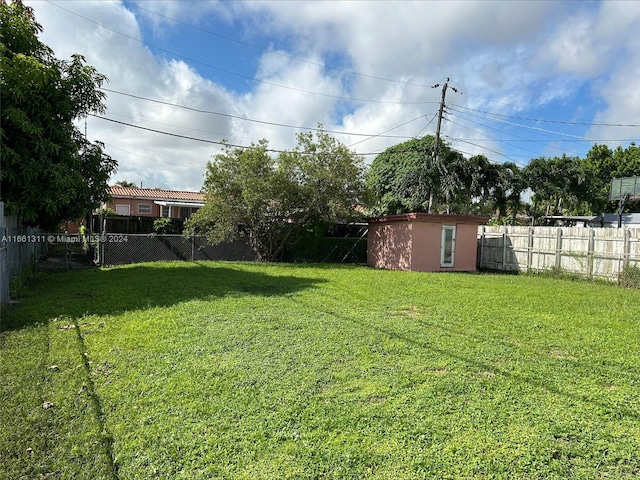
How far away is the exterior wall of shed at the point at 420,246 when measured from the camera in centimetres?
1388

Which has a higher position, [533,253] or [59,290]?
[533,253]

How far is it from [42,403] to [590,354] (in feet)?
18.8

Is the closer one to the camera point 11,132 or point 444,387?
point 444,387

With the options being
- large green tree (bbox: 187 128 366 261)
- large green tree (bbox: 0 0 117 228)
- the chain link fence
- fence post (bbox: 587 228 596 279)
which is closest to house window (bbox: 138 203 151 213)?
the chain link fence

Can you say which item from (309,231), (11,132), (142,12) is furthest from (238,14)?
(309,231)

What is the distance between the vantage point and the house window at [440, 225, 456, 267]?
1428 cm

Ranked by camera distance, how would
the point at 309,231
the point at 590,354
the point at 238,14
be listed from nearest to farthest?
the point at 590,354
the point at 238,14
the point at 309,231

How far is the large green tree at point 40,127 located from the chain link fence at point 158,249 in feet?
13.1

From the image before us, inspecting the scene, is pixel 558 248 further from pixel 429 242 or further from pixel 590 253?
pixel 429 242

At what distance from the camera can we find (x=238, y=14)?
11.1 meters

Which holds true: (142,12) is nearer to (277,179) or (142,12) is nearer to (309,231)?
(277,179)

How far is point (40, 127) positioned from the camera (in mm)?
8031

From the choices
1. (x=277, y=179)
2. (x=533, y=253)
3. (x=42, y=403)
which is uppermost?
(x=277, y=179)

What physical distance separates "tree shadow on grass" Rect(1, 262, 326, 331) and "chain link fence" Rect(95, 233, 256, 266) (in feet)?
5.64
